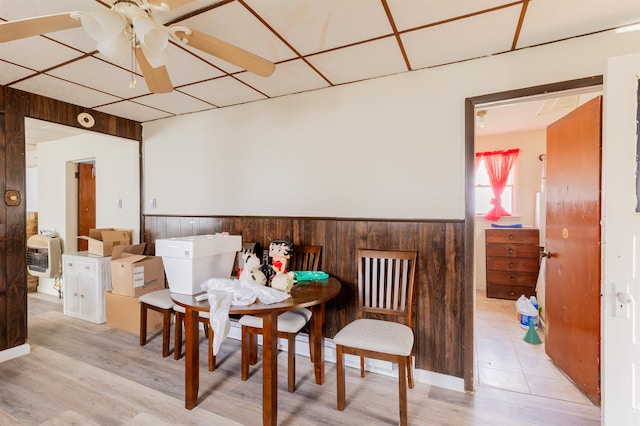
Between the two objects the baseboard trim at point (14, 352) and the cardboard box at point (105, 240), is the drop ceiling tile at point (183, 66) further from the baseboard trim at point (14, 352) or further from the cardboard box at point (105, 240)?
the baseboard trim at point (14, 352)

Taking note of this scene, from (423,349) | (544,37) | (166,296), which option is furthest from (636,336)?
Answer: (166,296)

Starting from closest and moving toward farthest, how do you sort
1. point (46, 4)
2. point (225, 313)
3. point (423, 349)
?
point (46, 4) → point (225, 313) → point (423, 349)

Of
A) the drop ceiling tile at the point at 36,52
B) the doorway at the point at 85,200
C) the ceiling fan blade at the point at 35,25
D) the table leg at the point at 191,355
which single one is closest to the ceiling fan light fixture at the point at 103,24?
the ceiling fan blade at the point at 35,25

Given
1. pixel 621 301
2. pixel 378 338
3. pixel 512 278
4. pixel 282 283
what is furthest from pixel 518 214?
pixel 282 283

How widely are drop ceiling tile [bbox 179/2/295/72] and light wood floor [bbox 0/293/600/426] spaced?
7.78 ft

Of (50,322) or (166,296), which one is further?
(50,322)

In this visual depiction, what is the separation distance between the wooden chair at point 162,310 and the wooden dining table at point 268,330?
849mm

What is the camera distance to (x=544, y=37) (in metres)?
1.95

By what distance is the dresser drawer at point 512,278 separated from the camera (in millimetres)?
4309

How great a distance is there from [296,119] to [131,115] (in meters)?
2.08

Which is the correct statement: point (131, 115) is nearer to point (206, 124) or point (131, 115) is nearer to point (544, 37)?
point (206, 124)

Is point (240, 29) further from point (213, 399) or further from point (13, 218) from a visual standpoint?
point (13, 218)

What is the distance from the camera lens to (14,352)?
2.71m

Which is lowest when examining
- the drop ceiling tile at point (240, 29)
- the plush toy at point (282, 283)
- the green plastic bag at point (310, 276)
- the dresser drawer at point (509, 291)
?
the dresser drawer at point (509, 291)
